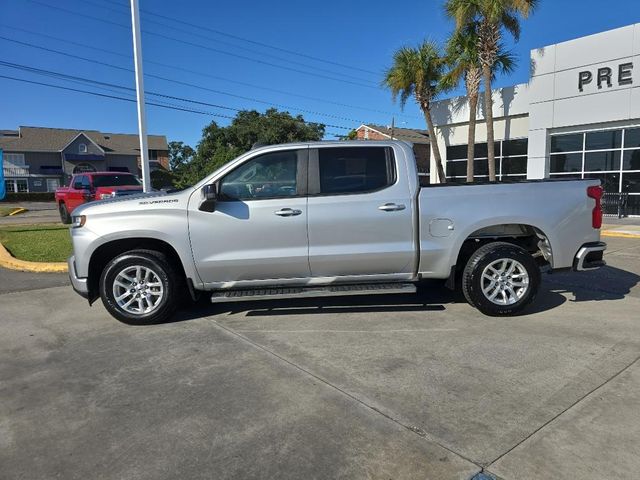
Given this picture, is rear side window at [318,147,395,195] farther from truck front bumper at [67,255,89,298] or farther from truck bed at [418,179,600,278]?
truck front bumper at [67,255,89,298]

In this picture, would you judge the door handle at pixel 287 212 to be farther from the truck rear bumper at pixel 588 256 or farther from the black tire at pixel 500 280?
the truck rear bumper at pixel 588 256

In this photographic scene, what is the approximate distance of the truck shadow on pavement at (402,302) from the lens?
5.78 m

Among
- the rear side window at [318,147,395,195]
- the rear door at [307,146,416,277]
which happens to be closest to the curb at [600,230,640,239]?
the rear door at [307,146,416,277]

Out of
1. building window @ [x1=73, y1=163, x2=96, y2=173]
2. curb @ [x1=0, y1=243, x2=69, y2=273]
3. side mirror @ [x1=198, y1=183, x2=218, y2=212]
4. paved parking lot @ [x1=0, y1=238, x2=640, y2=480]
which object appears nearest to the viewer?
paved parking lot @ [x1=0, y1=238, x2=640, y2=480]

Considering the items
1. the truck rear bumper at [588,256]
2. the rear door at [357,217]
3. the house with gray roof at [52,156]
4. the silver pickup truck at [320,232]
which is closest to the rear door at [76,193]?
the silver pickup truck at [320,232]

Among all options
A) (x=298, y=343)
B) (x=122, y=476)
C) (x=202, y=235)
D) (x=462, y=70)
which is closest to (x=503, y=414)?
(x=298, y=343)

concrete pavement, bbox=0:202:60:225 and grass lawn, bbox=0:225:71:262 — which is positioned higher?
concrete pavement, bbox=0:202:60:225

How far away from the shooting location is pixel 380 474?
8.89ft

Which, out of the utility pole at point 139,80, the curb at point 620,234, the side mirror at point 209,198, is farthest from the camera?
the curb at point 620,234

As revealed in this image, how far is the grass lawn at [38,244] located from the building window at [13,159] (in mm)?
53936

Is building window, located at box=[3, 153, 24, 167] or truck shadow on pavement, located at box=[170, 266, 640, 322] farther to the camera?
building window, located at box=[3, 153, 24, 167]

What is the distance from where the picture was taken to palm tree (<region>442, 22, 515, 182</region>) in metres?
19.5

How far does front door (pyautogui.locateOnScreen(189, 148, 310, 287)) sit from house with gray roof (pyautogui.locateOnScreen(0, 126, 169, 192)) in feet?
210

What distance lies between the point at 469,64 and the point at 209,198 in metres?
17.8
